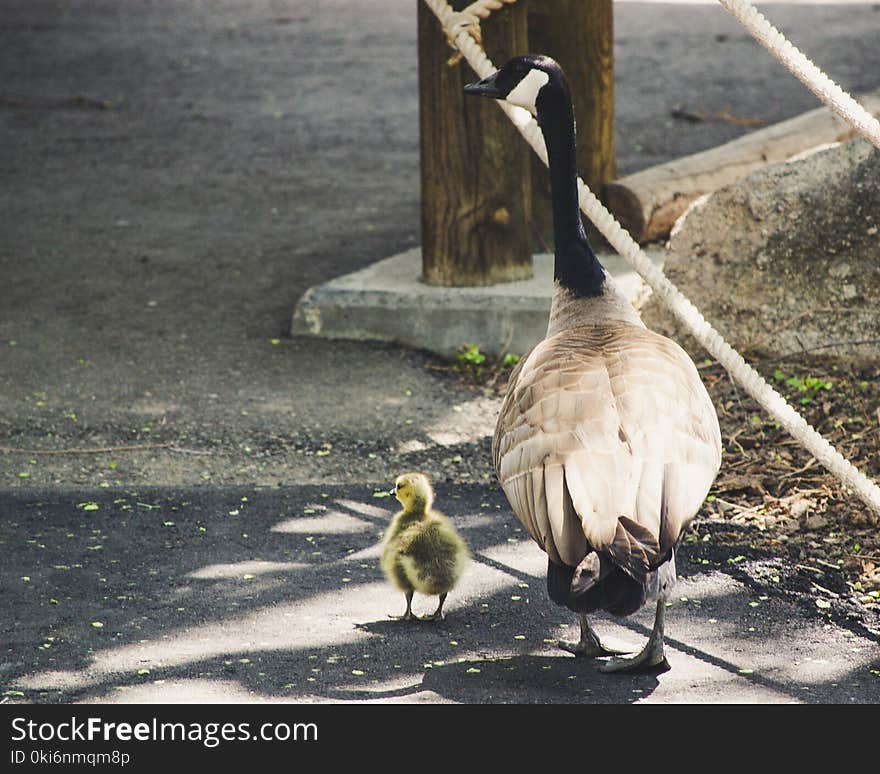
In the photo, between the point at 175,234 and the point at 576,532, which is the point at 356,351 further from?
the point at 576,532

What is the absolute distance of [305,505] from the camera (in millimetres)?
5480

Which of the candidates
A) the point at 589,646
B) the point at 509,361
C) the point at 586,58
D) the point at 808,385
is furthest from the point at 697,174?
the point at 589,646

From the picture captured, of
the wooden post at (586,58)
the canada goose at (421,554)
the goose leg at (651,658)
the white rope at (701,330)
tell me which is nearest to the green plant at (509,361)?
the wooden post at (586,58)

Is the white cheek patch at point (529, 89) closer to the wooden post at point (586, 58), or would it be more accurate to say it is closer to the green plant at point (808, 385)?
the green plant at point (808, 385)

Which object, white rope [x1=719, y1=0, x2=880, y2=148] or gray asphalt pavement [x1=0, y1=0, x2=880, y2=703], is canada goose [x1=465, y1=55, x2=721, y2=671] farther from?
white rope [x1=719, y1=0, x2=880, y2=148]

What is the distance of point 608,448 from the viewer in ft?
11.8

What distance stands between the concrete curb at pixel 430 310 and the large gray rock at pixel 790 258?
40 cm

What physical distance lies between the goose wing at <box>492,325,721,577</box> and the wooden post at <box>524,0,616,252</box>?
4231 mm

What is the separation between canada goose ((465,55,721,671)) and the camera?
11.2 feet

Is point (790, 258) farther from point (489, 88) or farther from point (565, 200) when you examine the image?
point (489, 88)

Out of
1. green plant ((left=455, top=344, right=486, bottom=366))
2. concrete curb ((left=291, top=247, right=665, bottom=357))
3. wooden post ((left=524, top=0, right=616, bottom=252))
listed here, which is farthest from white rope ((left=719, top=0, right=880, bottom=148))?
wooden post ((left=524, top=0, right=616, bottom=252))

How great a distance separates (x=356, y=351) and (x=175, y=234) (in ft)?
9.68

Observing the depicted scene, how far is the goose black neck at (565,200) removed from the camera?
182 inches

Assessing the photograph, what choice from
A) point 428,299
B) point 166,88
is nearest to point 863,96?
point 428,299
